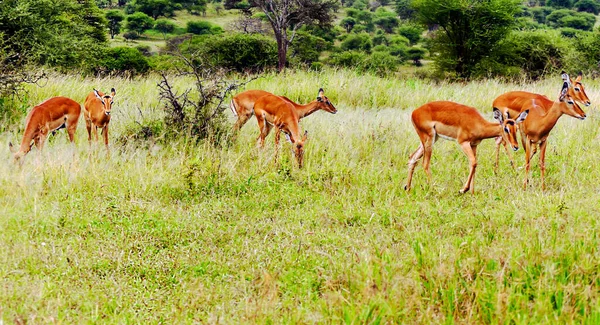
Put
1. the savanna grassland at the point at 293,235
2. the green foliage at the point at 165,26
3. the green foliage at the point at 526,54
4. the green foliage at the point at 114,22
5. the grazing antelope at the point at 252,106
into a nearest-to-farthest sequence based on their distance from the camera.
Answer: the savanna grassland at the point at 293,235 → the grazing antelope at the point at 252,106 → the green foliage at the point at 526,54 → the green foliage at the point at 114,22 → the green foliage at the point at 165,26

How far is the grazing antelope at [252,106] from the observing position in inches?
309

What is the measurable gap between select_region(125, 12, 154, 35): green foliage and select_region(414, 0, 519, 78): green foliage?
4114cm

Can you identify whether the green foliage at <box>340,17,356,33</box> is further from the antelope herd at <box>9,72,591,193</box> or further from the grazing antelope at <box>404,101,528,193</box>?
the grazing antelope at <box>404,101,528,193</box>

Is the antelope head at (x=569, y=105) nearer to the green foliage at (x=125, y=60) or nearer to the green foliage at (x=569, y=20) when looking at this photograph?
the green foliage at (x=125, y=60)

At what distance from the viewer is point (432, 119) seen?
6051 mm

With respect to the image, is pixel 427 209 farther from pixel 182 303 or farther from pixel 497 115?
pixel 182 303

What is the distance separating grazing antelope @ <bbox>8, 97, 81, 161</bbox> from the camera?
254 inches

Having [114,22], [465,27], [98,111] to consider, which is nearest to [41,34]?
[98,111]

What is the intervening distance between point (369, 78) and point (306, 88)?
1.80 metres

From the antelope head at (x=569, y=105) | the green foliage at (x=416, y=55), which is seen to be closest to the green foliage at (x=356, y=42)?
the green foliage at (x=416, y=55)

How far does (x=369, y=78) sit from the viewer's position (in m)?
13.4

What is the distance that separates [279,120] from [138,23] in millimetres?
58680

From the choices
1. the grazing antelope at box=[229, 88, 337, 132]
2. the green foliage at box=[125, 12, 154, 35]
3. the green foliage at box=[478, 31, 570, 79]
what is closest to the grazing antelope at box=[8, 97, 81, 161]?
the grazing antelope at box=[229, 88, 337, 132]

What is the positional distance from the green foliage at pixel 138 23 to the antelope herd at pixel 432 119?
56.4 metres
